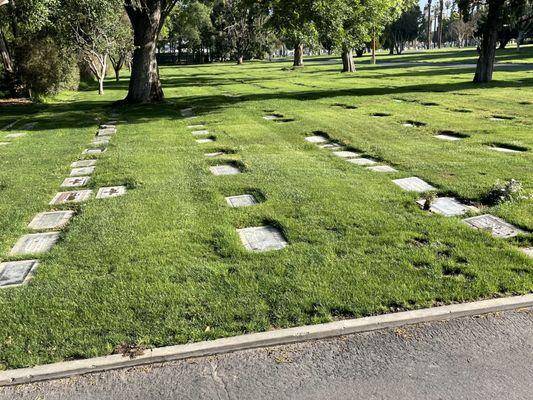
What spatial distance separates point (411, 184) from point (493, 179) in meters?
1.11

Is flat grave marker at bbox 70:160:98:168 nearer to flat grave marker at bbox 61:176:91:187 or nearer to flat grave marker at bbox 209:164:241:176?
flat grave marker at bbox 61:176:91:187

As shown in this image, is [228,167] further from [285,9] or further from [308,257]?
[285,9]

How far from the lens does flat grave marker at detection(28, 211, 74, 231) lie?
5.38 m

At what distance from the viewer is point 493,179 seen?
21.2ft

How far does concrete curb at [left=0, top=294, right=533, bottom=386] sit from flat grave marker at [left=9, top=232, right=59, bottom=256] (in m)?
1.91

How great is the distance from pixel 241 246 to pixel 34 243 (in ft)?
7.10

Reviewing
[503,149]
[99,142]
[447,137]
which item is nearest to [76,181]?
[99,142]

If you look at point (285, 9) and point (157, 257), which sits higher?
point (285, 9)

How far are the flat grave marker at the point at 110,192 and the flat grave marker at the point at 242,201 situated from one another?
156 cm

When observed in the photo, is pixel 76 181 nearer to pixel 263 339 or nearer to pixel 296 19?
pixel 263 339

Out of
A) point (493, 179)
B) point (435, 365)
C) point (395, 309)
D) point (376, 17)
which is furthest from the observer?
point (376, 17)

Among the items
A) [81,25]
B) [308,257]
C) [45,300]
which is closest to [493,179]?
[308,257]

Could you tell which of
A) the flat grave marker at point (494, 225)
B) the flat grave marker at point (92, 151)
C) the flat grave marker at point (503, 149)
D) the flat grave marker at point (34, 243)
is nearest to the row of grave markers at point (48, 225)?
the flat grave marker at point (34, 243)

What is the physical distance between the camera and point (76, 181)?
287 inches
